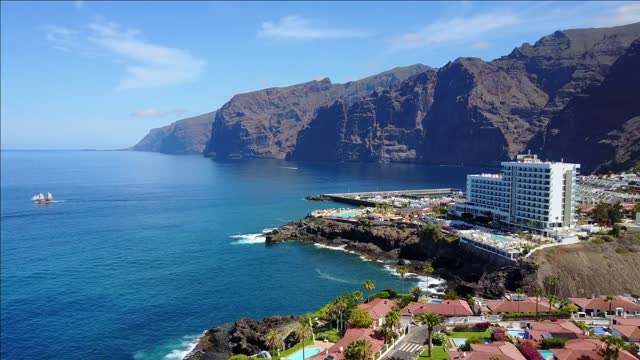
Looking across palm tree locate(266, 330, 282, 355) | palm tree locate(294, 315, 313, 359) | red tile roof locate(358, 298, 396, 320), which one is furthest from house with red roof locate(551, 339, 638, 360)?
palm tree locate(266, 330, 282, 355)

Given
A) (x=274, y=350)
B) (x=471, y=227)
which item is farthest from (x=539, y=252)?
(x=274, y=350)

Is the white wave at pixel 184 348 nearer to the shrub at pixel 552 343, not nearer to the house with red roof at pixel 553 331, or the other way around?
the house with red roof at pixel 553 331

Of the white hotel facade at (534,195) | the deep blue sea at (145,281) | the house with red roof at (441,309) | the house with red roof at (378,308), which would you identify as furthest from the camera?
the white hotel facade at (534,195)

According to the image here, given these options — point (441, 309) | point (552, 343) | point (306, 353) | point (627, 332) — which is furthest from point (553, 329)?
point (306, 353)

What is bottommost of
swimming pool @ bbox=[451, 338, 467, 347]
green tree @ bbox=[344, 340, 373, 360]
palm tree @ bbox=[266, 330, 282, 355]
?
palm tree @ bbox=[266, 330, 282, 355]

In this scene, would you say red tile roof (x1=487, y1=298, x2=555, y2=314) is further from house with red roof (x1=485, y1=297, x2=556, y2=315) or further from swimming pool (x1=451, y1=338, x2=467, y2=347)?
swimming pool (x1=451, y1=338, x2=467, y2=347)

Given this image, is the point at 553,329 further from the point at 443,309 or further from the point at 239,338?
the point at 239,338

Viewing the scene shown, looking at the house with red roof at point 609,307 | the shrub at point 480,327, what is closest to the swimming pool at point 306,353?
the shrub at point 480,327
